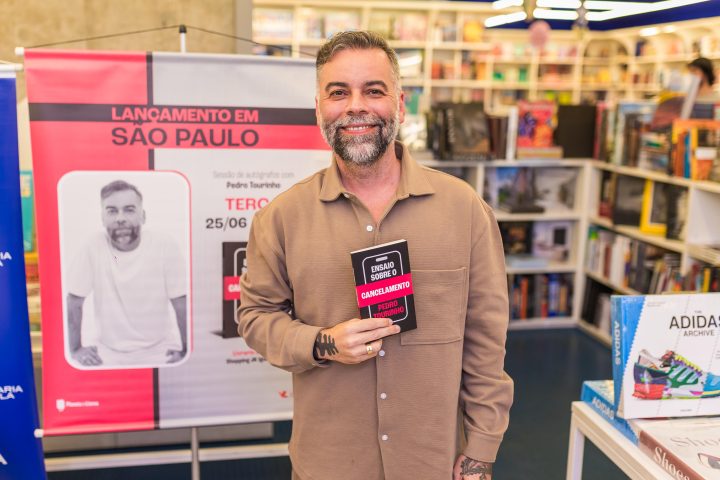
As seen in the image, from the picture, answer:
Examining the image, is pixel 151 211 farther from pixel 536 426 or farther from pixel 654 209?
pixel 654 209

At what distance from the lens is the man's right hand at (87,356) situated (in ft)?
7.97

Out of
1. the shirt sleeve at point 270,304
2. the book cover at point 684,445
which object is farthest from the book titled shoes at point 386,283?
the book cover at point 684,445

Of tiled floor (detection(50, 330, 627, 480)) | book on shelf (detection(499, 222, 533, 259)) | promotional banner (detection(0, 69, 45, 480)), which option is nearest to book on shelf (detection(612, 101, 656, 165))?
book on shelf (detection(499, 222, 533, 259))

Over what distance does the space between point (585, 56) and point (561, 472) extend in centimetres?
976

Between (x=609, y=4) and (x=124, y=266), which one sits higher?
(x=609, y=4)

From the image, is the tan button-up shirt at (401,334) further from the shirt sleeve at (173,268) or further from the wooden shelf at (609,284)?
the wooden shelf at (609,284)

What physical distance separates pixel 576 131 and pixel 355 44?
13.0ft

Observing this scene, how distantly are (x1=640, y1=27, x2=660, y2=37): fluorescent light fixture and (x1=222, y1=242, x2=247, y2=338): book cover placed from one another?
969 centimetres

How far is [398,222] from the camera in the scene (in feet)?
5.16

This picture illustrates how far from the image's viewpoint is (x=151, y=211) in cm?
241

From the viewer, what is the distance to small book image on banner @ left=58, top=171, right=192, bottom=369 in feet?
7.76

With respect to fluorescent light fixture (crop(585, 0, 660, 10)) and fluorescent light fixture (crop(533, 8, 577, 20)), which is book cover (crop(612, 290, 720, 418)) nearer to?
fluorescent light fixture (crop(585, 0, 660, 10))

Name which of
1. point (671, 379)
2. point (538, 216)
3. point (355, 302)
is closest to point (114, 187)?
point (355, 302)

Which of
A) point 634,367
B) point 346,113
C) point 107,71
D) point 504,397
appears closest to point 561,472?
point 634,367
